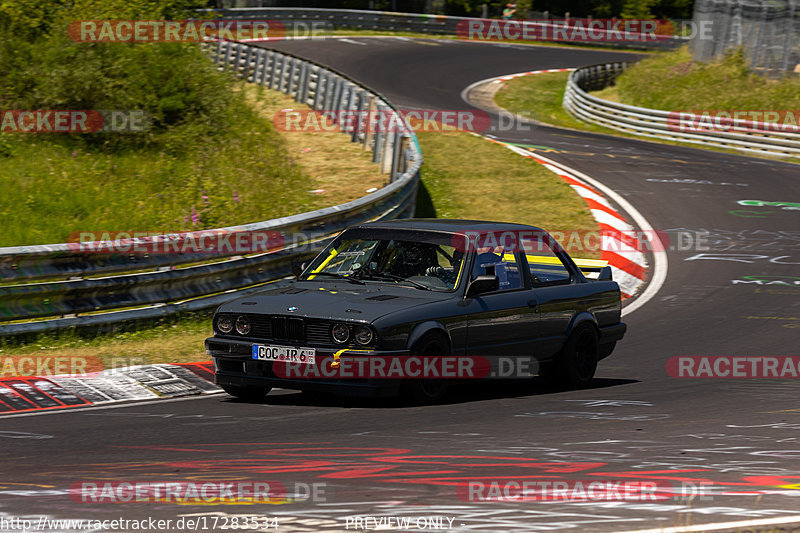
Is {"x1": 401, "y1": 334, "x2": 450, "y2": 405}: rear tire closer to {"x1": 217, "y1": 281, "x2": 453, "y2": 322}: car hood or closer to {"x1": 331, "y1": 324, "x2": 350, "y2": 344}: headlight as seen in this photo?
{"x1": 217, "y1": 281, "x2": 453, "y2": 322}: car hood

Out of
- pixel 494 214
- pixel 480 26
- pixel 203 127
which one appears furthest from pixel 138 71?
pixel 480 26

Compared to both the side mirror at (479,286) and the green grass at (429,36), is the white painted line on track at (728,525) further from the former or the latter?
the green grass at (429,36)

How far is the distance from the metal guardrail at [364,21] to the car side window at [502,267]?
142 ft

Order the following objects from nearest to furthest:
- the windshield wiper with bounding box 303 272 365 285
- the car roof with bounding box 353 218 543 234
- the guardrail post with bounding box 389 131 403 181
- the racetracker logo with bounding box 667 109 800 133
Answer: the windshield wiper with bounding box 303 272 365 285 → the car roof with bounding box 353 218 543 234 → the guardrail post with bounding box 389 131 403 181 → the racetracker logo with bounding box 667 109 800 133

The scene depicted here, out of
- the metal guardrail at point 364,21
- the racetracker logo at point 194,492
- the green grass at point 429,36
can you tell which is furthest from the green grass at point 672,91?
the racetracker logo at point 194,492

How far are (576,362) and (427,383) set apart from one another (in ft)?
6.96

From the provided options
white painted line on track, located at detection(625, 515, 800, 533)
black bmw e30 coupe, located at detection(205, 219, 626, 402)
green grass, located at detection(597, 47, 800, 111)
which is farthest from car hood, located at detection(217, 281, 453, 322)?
green grass, located at detection(597, 47, 800, 111)

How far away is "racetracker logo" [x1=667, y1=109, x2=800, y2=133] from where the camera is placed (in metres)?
30.5

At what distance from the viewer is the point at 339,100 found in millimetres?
24594

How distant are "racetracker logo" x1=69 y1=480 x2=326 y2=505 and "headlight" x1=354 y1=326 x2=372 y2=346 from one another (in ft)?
7.84

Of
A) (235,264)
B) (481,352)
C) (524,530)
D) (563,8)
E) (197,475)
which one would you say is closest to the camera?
(524,530)

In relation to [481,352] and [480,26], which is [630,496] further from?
[480,26]

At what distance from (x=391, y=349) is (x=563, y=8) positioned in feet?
201

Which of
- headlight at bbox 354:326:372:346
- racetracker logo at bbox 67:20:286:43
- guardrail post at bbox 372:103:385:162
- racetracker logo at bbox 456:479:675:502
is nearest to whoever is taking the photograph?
racetracker logo at bbox 456:479:675:502
